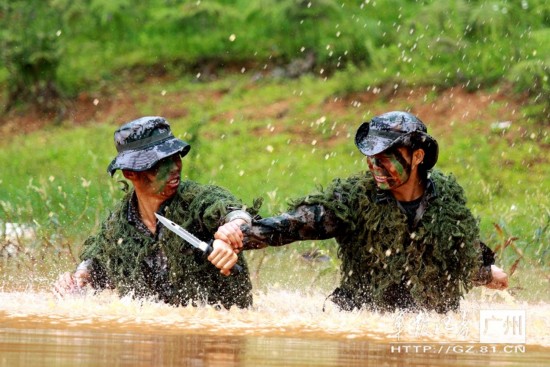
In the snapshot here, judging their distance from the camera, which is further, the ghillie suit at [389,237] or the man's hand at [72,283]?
the man's hand at [72,283]

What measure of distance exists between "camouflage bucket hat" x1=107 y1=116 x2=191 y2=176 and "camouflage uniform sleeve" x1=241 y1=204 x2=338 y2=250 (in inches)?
26.9

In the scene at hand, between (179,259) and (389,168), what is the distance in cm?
129

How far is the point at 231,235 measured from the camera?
281 inches

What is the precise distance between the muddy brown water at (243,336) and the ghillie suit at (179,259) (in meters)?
0.14

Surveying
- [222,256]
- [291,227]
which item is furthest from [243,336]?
[291,227]

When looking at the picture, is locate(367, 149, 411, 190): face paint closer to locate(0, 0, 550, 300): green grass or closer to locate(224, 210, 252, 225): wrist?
locate(224, 210, 252, 225): wrist

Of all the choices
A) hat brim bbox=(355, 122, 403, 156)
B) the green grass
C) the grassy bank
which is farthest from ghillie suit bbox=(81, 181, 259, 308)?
the green grass

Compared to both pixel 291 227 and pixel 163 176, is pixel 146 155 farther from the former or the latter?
pixel 291 227

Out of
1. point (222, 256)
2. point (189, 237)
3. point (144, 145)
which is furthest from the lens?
point (144, 145)

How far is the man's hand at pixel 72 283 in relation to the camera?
784 centimetres

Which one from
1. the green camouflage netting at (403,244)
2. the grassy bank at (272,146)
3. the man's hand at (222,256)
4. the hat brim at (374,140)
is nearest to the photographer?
the man's hand at (222,256)

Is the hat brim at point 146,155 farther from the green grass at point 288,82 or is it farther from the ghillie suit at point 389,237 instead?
Answer: the green grass at point 288,82

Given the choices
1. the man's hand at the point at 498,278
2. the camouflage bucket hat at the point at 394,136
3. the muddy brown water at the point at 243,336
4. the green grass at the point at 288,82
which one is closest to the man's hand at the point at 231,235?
the muddy brown water at the point at 243,336

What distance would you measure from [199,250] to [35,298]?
4.10 feet
